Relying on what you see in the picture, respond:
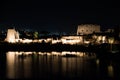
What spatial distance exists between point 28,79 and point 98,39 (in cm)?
2602

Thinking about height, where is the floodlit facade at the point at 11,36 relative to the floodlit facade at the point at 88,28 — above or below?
below

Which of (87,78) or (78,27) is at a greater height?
(78,27)

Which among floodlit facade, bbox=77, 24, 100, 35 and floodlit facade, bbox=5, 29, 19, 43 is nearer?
floodlit facade, bbox=5, 29, 19, 43

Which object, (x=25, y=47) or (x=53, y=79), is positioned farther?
(x=25, y=47)

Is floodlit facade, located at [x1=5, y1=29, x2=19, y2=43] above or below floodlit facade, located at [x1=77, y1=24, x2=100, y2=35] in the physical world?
below

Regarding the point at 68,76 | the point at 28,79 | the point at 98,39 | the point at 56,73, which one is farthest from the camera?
the point at 98,39

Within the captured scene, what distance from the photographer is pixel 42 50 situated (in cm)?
3117

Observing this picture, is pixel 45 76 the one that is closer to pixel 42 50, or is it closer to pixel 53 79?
pixel 53 79

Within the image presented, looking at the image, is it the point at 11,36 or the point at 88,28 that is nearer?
the point at 11,36

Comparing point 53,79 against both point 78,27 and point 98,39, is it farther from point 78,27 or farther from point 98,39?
point 78,27

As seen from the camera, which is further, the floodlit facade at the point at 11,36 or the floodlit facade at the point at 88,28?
the floodlit facade at the point at 88,28

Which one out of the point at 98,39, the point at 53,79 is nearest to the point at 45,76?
the point at 53,79

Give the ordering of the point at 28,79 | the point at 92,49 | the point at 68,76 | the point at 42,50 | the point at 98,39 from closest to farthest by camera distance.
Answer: the point at 28,79 < the point at 68,76 < the point at 92,49 < the point at 42,50 < the point at 98,39

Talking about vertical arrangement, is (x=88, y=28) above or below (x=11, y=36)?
above
